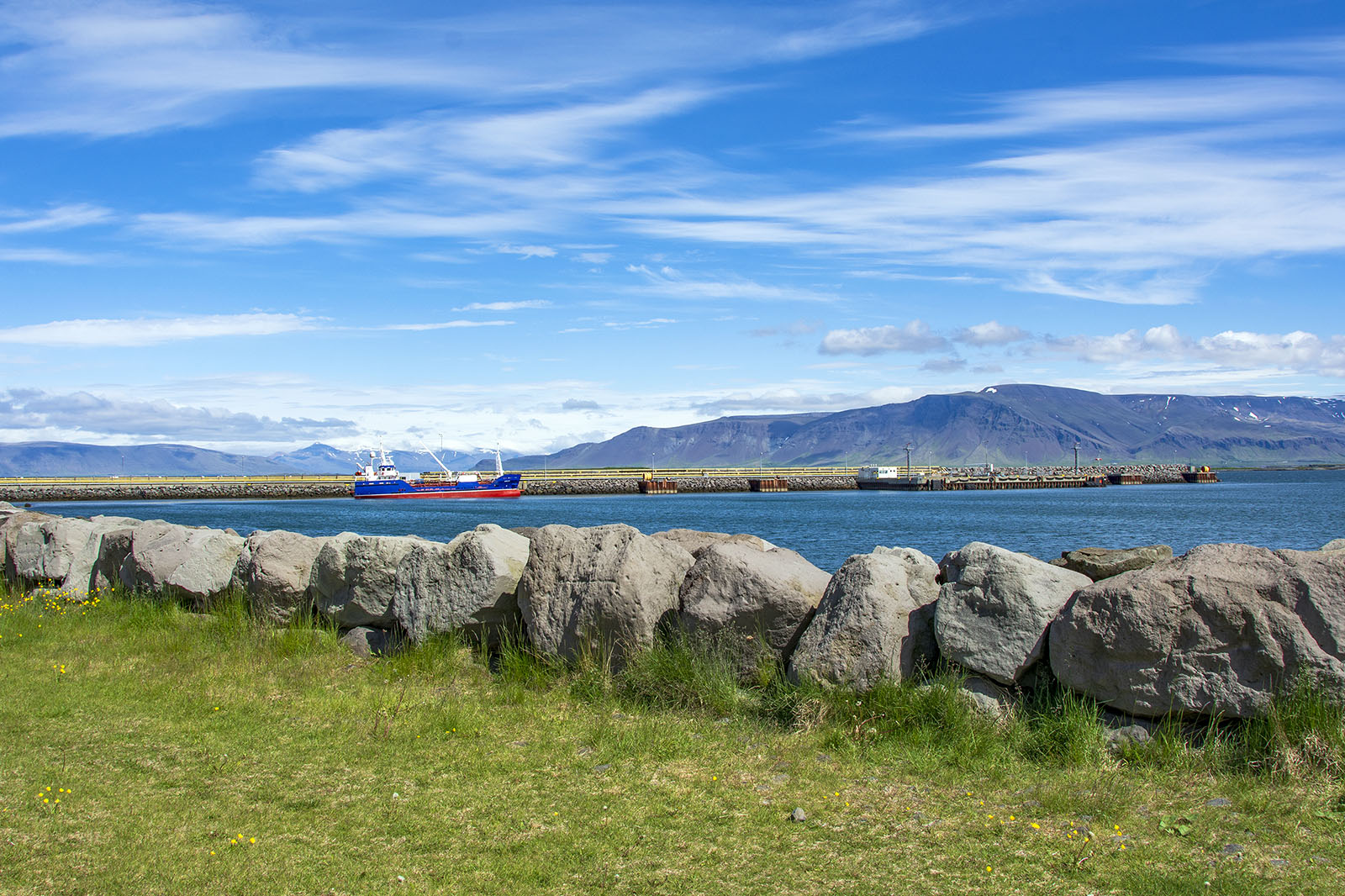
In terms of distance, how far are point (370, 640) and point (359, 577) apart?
0.72 meters

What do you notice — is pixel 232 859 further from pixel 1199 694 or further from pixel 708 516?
pixel 708 516

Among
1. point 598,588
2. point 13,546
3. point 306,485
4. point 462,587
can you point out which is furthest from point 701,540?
point 306,485

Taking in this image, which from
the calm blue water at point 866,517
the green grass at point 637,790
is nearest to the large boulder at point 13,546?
the green grass at point 637,790

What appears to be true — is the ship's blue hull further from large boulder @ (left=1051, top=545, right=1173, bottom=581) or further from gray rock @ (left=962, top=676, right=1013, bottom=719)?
gray rock @ (left=962, top=676, right=1013, bottom=719)

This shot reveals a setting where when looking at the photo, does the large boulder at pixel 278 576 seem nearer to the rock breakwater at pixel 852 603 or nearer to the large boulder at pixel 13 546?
the rock breakwater at pixel 852 603

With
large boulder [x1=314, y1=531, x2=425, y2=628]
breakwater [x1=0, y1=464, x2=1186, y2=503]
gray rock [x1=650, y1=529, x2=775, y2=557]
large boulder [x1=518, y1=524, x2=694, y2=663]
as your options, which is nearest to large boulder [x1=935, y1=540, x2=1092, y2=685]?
gray rock [x1=650, y1=529, x2=775, y2=557]

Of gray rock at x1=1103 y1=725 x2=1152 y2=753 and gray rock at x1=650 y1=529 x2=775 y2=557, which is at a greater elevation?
gray rock at x1=650 y1=529 x2=775 y2=557

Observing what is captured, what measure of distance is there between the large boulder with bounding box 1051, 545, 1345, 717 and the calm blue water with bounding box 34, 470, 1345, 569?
1085 inches

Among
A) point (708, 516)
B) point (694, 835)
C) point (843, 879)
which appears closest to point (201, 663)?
point (694, 835)

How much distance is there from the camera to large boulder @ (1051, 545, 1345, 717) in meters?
6.54

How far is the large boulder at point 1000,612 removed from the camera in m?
7.38

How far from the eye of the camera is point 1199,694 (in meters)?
A: 6.74

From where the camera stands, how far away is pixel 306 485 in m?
139

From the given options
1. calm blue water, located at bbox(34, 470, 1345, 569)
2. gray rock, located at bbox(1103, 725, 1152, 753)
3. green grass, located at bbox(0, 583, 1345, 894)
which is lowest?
calm blue water, located at bbox(34, 470, 1345, 569)
